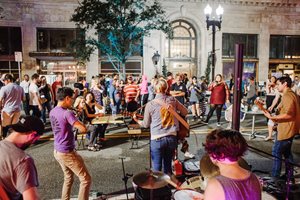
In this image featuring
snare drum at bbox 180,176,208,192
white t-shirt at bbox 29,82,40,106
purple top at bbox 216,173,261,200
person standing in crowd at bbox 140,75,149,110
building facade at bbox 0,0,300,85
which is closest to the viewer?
purple top at bbox 216,173,261,200

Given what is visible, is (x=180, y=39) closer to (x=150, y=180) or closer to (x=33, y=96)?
(x=33, y=96)

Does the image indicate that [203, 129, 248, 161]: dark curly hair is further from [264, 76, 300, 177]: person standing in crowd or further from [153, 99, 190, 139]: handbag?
[264, 76, 300, 177]: person standing in crowd

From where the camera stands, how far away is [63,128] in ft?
14.1

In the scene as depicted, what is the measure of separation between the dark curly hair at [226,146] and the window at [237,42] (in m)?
26.1

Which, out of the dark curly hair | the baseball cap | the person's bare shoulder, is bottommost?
the person's bare shoulder

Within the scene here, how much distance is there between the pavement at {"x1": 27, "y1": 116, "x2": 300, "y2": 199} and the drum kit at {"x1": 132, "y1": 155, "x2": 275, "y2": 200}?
1.37m

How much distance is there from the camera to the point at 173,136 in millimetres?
4738

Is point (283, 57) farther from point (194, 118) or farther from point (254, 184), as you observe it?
point (254, 184)

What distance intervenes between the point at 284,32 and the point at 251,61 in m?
4.38

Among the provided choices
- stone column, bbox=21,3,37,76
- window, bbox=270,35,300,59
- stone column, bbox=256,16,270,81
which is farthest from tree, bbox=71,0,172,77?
window, bbox=270,35,300,59

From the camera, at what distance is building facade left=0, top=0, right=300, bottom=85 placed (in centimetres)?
2391

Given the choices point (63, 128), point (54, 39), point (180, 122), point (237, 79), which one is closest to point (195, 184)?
point (180, 122)

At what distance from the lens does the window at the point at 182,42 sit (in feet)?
87.9

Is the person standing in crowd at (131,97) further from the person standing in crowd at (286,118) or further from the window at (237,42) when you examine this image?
the window at (237,42)
